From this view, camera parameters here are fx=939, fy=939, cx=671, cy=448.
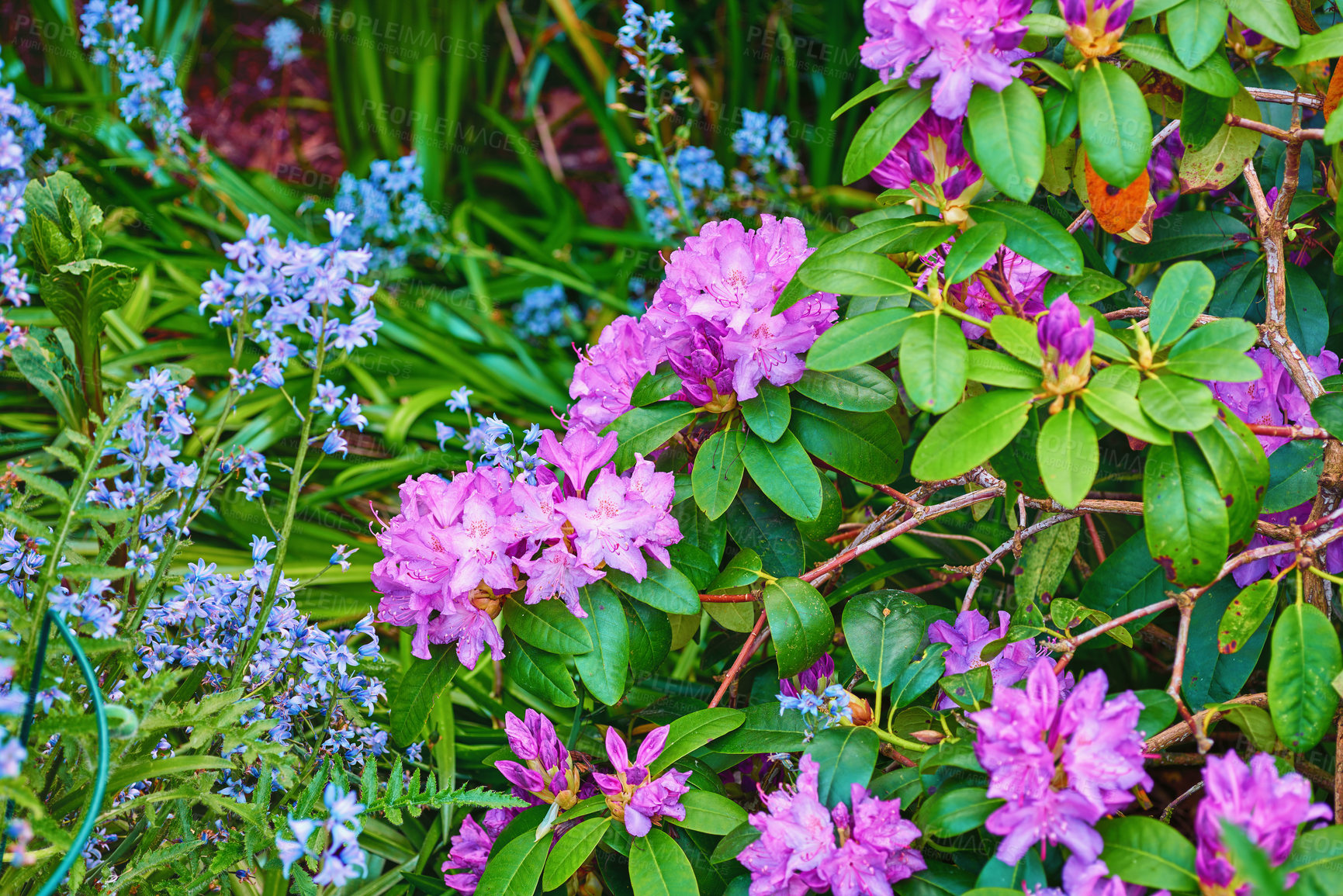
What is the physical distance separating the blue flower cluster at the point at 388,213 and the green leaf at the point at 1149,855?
2.15m

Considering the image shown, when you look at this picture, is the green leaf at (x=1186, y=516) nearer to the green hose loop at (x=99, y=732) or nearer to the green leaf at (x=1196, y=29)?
the green leaf at (x=1196, y=29)

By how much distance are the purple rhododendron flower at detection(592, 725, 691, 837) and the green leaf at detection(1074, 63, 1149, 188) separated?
65 cm

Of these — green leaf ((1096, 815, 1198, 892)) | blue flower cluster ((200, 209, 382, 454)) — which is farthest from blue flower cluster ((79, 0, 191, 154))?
green leaf ((1096, 815, 1198, 892))

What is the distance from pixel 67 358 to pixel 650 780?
1134 millimetres

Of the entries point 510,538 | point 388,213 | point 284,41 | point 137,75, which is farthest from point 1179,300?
point 284,41

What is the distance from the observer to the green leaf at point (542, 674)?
1.02m

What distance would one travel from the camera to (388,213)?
2508mm

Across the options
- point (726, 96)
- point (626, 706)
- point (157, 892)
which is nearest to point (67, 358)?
point (157, 892)

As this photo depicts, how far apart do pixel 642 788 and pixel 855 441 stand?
444 millimetres

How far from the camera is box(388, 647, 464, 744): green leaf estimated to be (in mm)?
1058

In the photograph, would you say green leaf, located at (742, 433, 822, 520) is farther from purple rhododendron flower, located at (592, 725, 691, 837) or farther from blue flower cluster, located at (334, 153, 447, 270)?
blue flower cluster, located at (334, 153, 447, 270)

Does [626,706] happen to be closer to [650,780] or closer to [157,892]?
[650,780]

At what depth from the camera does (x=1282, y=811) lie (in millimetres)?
763

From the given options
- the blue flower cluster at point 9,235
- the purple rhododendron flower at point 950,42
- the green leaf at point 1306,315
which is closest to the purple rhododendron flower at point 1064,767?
the purple rhododendron flower at point 950,42
